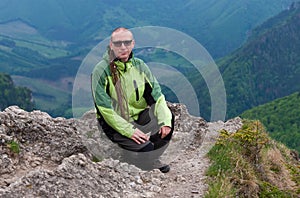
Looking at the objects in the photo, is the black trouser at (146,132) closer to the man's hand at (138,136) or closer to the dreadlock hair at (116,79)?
the man's hand at (138,136)

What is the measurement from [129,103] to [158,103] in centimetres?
56

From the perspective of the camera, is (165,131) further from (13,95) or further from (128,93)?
(13,95)

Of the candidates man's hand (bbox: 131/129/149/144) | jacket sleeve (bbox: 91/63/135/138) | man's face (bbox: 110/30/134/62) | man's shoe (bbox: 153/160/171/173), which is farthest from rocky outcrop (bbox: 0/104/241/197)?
man's face (bbox: 110/30/134/62)

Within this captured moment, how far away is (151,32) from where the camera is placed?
862cm

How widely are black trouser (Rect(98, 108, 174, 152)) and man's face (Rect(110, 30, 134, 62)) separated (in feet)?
4.11

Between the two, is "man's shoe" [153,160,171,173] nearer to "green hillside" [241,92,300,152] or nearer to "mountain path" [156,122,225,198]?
"mountain path" [156,122,225,198]

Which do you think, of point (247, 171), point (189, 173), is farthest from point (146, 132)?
point (247, 171)

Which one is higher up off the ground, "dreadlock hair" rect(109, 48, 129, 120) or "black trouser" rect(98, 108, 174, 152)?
"dreadlock hair" rect(109, 48, 129, 120)

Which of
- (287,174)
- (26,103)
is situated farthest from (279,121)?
(287,174)

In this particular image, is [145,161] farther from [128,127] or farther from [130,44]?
[130,44]

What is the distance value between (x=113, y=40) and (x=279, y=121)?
314 ft

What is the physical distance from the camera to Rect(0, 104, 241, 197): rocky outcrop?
6.77 metres

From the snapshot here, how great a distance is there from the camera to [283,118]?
3981 inches

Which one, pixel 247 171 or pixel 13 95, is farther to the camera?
pixel 13 95
